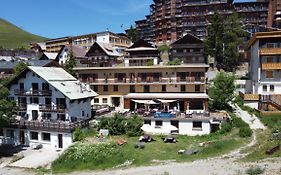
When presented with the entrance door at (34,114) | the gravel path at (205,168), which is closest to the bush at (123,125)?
the gravel path at (205,168)

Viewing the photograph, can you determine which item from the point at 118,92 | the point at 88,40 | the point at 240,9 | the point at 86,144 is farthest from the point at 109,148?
the point at 240,9

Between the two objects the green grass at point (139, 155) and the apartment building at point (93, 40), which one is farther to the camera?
the apartment building at point (93, 40)

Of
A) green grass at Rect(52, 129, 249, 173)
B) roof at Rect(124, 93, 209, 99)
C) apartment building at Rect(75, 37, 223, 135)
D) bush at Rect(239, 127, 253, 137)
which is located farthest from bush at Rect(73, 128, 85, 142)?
bush at Rect(239, 127, 253, 137)

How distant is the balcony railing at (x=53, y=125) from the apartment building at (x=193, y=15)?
71197 millimetres

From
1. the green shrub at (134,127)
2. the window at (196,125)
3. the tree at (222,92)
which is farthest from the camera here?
the tree at (222,92)

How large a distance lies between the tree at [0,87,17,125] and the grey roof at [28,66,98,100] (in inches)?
229

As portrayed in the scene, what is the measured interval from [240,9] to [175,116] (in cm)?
7889

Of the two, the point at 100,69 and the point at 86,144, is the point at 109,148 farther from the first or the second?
the point at 100,69

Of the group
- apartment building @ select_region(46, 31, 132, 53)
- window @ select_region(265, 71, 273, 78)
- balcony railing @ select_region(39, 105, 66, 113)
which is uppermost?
apartment building @ select_region(46, 31, 132, 53)

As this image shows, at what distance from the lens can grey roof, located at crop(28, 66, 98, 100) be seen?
157 feet

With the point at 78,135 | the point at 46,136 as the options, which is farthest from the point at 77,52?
the point at 78,135

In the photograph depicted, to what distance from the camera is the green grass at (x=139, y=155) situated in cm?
3703

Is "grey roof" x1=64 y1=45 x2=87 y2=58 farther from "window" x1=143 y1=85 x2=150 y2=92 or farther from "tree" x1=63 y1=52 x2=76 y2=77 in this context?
"window" x1=143 y1=85 x2=150 y2=92

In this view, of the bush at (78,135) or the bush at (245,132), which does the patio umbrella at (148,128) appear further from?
the bush at (245,132)
